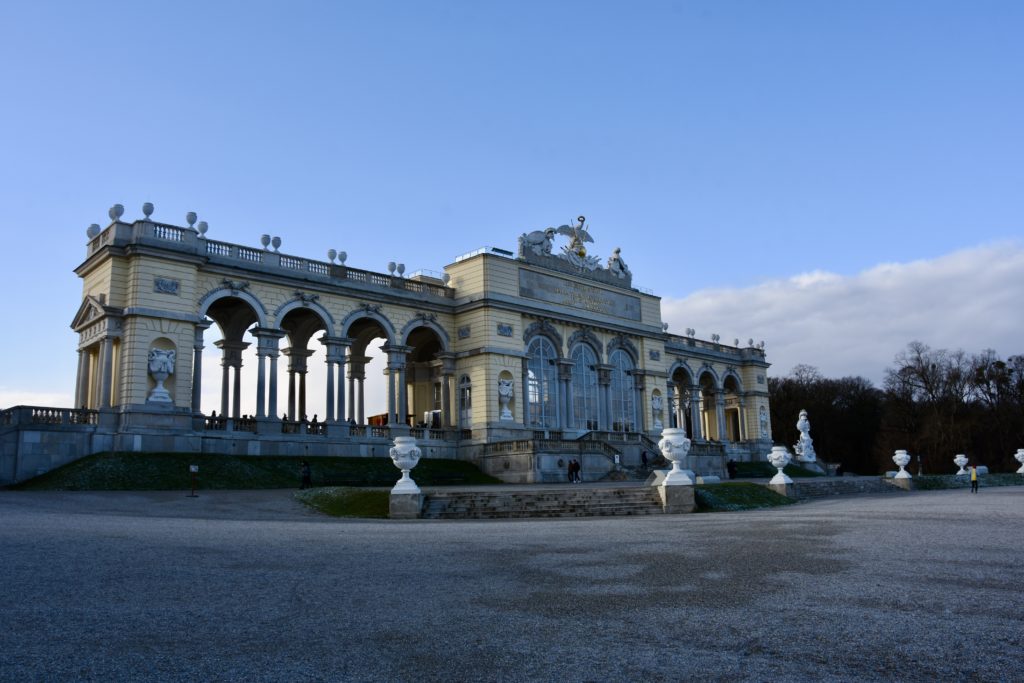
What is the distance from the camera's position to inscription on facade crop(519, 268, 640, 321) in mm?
51344

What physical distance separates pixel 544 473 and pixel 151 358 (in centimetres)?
1888

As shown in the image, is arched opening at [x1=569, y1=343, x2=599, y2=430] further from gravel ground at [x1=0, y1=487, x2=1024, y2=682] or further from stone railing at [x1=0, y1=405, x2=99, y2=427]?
gravel ground at [x1=0, y1=487, x2=1024, y2=682]

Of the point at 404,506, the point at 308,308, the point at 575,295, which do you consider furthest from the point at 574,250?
the point at 404,506

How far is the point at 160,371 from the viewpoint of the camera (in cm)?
3681

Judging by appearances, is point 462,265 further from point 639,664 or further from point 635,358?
point 639,664

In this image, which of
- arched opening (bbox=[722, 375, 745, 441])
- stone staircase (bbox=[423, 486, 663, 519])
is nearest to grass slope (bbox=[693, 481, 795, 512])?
stone staircase (bbox=[423, 486, 663, 519])

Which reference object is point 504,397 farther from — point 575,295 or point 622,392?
point 622,392

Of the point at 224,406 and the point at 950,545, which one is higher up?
the point at 224,406

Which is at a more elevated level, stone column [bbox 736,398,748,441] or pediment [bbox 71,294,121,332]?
pediment [bbox 71,294,121,332]

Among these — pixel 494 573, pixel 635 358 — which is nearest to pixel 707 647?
pixel 494 573

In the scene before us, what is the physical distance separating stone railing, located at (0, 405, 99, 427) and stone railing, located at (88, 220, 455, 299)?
24.4ft

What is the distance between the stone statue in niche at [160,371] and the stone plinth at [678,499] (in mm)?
23293

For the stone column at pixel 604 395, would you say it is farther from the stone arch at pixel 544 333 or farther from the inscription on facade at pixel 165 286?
the inscription on facade at pixel 165 286

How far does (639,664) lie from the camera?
6.29 m
